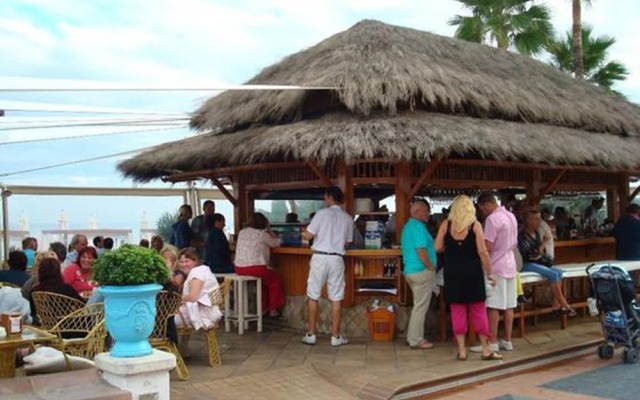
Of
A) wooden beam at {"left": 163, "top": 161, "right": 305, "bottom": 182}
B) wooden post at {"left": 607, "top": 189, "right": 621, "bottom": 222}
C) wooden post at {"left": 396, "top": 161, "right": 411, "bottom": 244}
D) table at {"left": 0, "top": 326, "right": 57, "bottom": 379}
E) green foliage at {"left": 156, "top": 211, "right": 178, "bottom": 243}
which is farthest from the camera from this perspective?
green foliage at {"left": 156, "top": 211, "right": 178, "bottom": 243}

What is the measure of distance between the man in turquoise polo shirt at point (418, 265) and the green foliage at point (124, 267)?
320 centimetres

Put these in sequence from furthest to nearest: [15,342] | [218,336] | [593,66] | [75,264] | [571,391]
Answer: [593,66], [218,336], [75,264], [571,391], [15,342]

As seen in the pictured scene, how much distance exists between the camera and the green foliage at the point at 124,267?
4957mm

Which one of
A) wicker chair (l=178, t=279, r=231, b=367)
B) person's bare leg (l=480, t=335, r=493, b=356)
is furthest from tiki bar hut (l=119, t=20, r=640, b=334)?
wicker chair (l=178, t=279, r=231, b=367)

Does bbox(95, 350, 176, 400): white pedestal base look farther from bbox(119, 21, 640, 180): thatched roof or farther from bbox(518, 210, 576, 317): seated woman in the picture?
bbox(518, 210, 576, 317): seated woman

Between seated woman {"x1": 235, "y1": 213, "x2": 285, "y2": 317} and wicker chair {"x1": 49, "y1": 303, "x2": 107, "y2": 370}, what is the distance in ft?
9.49

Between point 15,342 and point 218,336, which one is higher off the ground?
point 15,342

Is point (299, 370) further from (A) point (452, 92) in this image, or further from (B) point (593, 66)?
(B) point (593, 66)

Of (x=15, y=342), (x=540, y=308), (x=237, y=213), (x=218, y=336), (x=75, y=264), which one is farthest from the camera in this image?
(x=237, y=213)

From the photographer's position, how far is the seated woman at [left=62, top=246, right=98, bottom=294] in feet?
24.1

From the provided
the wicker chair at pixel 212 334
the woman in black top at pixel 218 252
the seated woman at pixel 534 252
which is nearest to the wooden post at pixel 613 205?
the seated woman at pixel 534 252

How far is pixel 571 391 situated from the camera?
6160mm

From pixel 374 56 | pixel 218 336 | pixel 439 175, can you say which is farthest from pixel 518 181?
pixel 218 336

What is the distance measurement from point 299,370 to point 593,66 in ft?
51.5
